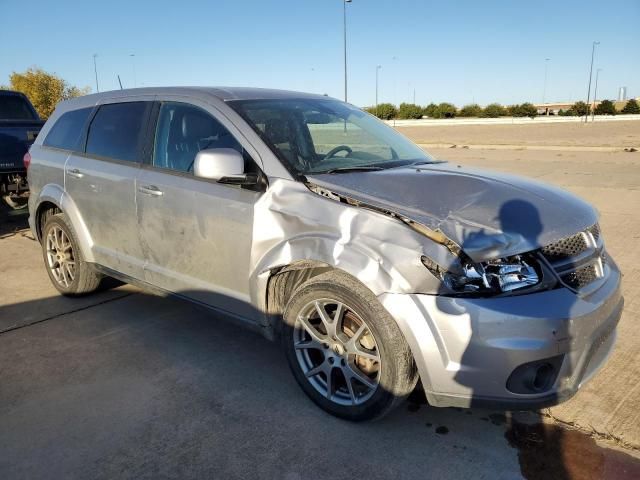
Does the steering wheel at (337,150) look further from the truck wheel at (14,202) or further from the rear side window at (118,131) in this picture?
the truck wheel at (14,202)

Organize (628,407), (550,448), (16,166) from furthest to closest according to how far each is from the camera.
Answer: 1. (16,166)
2. (628,407)
3. (550,448)

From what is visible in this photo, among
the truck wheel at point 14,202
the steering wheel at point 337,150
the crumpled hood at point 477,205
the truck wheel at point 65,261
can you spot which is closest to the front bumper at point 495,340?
the crumpled hood at point 477,205

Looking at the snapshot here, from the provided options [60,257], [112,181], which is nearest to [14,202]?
[60,257]

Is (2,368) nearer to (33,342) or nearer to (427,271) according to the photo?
(33,342)

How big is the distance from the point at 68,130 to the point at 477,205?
3.84m

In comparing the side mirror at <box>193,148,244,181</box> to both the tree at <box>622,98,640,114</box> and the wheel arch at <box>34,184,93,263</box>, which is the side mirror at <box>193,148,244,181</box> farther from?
the tree at <box>622,98,640,114</box>

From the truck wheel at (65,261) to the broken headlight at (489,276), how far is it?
3.44 m

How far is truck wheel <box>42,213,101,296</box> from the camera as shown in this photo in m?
4.70

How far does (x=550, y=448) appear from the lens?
2664mm

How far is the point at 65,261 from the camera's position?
4.90 meters

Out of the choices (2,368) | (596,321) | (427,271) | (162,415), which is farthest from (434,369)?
(2,368)

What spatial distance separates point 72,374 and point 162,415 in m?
0.91

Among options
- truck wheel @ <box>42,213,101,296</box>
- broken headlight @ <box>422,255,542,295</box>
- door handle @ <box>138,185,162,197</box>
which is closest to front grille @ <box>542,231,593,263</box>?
broken headlight @ <box>422,255,542,295</box>

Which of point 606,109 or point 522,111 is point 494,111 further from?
point 606,109
